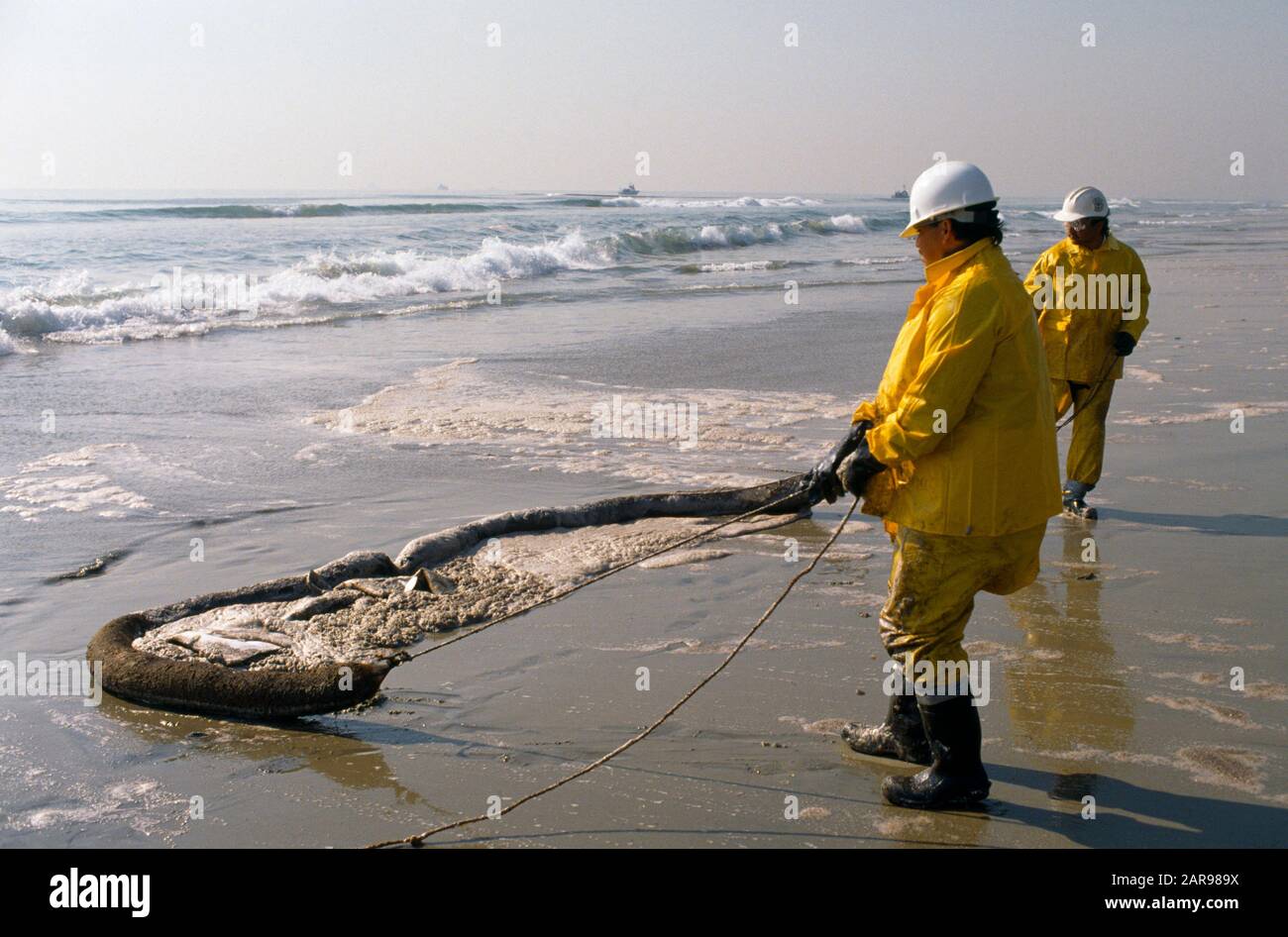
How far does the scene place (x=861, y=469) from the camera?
137 inches

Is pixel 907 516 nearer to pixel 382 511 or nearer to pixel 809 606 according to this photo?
pixel 809 606

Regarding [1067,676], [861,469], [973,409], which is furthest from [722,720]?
[973,409]

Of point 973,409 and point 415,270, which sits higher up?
point 415,270

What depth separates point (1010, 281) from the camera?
3359 millimetres

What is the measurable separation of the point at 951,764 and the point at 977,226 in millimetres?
1674

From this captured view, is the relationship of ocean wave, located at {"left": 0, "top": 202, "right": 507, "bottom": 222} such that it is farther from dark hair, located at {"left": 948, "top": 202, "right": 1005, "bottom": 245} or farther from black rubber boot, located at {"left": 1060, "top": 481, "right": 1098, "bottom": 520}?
dark hair, located at {"left": 948, "top": 202, "right": 1005, "bottom": 245}

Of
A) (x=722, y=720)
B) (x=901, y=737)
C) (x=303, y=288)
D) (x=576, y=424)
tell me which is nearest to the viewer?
(x=901, y=737)

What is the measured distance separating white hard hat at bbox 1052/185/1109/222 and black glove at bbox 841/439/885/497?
3.89 metres

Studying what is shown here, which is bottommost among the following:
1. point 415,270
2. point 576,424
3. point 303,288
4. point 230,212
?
point 576,424

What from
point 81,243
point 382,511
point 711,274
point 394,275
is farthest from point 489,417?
point 81,243

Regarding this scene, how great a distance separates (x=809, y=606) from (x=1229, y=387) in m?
6.99

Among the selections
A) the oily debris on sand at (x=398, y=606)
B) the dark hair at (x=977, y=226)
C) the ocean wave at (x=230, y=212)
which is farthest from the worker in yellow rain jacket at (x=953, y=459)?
the ocean wave at (x=230, y=212)

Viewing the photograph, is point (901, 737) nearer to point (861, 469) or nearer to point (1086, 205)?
point (861, 469)

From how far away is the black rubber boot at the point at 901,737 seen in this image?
153 inches
